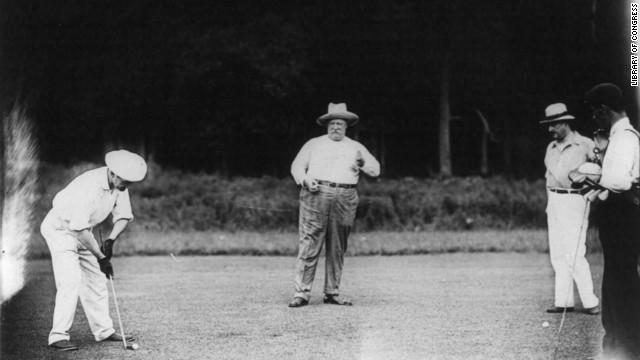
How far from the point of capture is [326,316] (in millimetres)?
7730

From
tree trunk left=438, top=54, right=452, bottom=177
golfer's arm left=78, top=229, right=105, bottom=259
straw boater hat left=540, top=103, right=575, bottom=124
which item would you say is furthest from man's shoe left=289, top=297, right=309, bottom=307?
tree trunk left=438, top=54, right=452, bottom=177

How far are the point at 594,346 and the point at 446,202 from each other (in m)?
11.3

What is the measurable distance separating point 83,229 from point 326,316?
7.98 ft

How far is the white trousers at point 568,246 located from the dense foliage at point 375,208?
29.2 feet

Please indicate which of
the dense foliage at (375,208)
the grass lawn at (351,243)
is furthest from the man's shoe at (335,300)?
the dense foliage at (375,208)

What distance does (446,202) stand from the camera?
57.6 ft

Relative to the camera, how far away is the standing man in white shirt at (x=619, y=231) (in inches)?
216

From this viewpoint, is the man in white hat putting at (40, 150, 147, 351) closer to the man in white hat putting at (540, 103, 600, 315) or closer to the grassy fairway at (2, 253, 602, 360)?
the grassy fairway at (2, 253, 602, 360)

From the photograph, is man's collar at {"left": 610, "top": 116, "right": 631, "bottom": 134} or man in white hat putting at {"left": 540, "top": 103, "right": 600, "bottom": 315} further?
man in white hat putting at {"left": 540, "top": 103, "right": 600, "bottom": 315}

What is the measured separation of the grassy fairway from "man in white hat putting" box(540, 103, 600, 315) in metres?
0.24

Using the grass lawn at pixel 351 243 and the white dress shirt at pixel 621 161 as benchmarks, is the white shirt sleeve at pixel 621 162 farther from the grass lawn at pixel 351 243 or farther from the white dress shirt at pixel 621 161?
the grass lawn at pixel 351 243

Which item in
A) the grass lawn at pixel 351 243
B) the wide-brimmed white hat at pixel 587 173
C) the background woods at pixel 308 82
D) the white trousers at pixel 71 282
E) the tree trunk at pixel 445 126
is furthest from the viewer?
the tree trunk at pixel 445 126

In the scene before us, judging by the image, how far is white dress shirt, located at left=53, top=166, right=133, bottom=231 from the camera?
6.25m

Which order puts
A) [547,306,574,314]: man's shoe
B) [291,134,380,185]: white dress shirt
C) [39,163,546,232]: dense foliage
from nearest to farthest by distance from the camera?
1. [547,306,574,314]: man's shoe
2. [291,134,380,185]: white dress shirt
3. [39,163,546,232]: dense foliage
